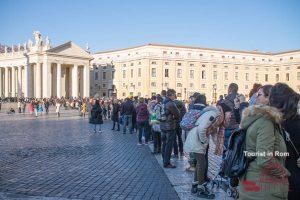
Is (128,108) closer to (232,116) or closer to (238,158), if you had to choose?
(232,116)

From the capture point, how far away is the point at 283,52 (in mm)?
90438

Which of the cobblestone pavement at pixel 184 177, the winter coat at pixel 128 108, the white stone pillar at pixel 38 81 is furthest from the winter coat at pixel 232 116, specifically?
the white stone pillar at pixel 38 81

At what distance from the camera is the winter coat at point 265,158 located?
320 centimetres

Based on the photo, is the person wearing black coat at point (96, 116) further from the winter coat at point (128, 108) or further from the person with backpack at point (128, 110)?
the winter coat at point (128, 108)

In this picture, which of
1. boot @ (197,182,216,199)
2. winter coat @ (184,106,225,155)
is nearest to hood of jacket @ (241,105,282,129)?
winter coat @ (184,106,225,155)

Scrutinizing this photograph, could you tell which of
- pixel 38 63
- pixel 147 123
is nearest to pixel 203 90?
pixel 38 63

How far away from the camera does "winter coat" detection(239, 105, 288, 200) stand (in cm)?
320

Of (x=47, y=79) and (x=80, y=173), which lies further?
(x=47, y=79)

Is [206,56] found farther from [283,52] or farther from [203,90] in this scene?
[283,52]

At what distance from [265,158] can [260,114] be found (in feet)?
1.27

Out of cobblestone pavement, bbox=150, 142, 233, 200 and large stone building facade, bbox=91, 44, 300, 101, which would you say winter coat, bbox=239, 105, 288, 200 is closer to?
cobblestone pavement, bbox=150, 142, 233, 200

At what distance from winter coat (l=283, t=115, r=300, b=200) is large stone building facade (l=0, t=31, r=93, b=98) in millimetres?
65371

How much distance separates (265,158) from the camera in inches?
125

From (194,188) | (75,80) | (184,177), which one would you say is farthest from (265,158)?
(75,80)
